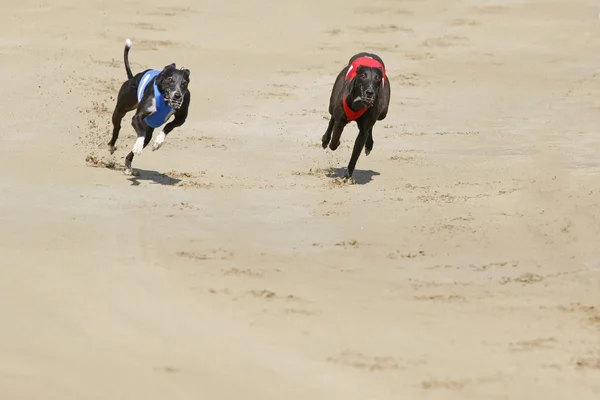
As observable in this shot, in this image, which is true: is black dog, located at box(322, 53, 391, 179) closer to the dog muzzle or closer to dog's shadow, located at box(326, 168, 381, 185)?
dog's shadow, located at box(326, 168, 381, 185)

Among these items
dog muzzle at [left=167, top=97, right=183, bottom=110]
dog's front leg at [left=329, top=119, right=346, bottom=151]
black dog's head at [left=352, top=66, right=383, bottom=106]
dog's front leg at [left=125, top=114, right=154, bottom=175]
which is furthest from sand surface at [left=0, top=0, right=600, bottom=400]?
black dog's head at [left=352, top=66, right=383, bottom=106]

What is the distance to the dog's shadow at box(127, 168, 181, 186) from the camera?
9.68m

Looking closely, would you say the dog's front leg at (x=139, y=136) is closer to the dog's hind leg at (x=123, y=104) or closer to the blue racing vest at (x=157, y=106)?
the blue racing vest at (x=157, y=106)

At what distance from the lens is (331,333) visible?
5797 millimetres

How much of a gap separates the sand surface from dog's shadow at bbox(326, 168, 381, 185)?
62 mm

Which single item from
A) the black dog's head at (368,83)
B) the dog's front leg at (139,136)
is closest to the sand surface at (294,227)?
the dog's front leg at (139,136)

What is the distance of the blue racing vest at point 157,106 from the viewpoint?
9.70m

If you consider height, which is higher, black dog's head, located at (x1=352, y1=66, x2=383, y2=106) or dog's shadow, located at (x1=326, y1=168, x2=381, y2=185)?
black dog's head, located at (x1=352, y1=66, x2=383, y2=106)

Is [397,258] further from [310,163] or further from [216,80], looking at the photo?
[216,80]

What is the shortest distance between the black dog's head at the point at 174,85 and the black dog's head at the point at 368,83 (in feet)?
5.05

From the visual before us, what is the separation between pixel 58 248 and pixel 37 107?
5451 millimetres

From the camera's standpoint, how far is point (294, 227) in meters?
8.33

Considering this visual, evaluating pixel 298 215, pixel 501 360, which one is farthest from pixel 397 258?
pixel 501 360

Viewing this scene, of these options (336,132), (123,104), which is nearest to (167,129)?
(123,104)
